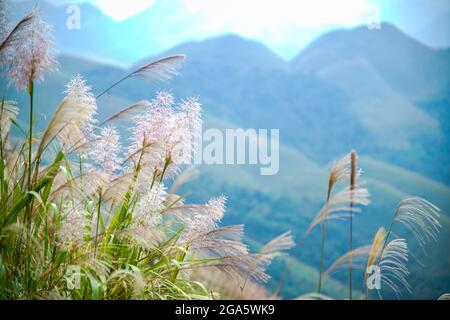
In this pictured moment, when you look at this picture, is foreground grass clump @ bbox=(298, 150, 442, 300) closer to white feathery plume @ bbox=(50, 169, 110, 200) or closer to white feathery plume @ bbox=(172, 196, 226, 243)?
white feathery plume @ bbox=(172, 196, 226, 243)

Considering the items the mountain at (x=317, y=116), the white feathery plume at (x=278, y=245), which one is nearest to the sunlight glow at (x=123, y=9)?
the white feathery plume at (x=278, y=245)

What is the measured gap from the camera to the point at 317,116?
299ft

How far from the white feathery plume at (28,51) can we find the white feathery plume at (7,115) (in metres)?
0.16

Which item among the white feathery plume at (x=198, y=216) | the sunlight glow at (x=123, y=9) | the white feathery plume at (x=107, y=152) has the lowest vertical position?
the white feathery plume at (x=198, y=216)

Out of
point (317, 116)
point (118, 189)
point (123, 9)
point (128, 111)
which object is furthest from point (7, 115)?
point (317, 116)

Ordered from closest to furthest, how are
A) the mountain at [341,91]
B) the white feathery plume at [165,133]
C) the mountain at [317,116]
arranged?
the white feathery plume at [165,133] < the mountain at [317,116] < the mountain at [341,91]

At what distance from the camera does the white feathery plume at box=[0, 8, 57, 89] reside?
1.53 m

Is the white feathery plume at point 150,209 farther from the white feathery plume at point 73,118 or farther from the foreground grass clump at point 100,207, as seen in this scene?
the white feathery plume at point 73,118

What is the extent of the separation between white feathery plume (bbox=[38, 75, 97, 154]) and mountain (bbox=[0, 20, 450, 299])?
145ft

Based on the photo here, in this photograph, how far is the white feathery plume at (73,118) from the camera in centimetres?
139

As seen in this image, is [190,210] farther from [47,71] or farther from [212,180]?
[212,180]

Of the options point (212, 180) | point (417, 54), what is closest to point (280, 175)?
point (212, 180)

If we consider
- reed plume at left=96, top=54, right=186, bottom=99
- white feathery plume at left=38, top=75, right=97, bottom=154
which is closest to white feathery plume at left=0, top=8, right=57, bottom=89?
white feathery plume at left=38, top=75, right=97, bottom=154

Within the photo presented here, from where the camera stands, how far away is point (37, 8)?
1.70 meters
